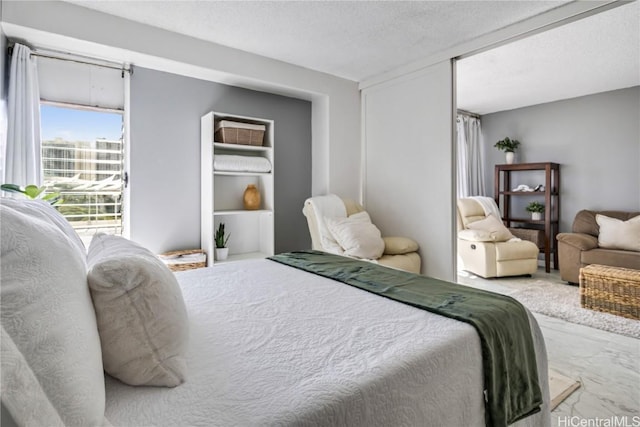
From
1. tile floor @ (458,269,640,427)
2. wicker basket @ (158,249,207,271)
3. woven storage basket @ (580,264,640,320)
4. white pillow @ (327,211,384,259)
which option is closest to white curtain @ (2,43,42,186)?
wicker basket @ (158,249,207,271)

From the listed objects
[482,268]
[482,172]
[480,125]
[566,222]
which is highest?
[480,125]

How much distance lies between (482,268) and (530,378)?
3427mm

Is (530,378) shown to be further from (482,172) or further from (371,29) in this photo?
(482,172)

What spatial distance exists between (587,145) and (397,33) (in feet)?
12.2

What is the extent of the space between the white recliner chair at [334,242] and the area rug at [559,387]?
4.59 ft

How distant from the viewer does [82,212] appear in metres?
2.89

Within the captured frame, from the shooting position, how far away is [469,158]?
562cm

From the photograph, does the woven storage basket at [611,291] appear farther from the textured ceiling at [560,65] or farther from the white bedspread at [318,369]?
the white bedspread at [318,369]

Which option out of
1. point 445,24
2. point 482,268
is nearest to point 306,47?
point 445,24

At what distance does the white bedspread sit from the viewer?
769mm

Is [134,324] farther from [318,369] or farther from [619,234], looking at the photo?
[619,234]

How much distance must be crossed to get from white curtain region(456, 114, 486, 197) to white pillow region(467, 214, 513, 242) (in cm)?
84

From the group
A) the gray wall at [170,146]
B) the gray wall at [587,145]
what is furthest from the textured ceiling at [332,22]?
the gray wall at [587,145]

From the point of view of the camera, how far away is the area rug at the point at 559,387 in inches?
72.8
